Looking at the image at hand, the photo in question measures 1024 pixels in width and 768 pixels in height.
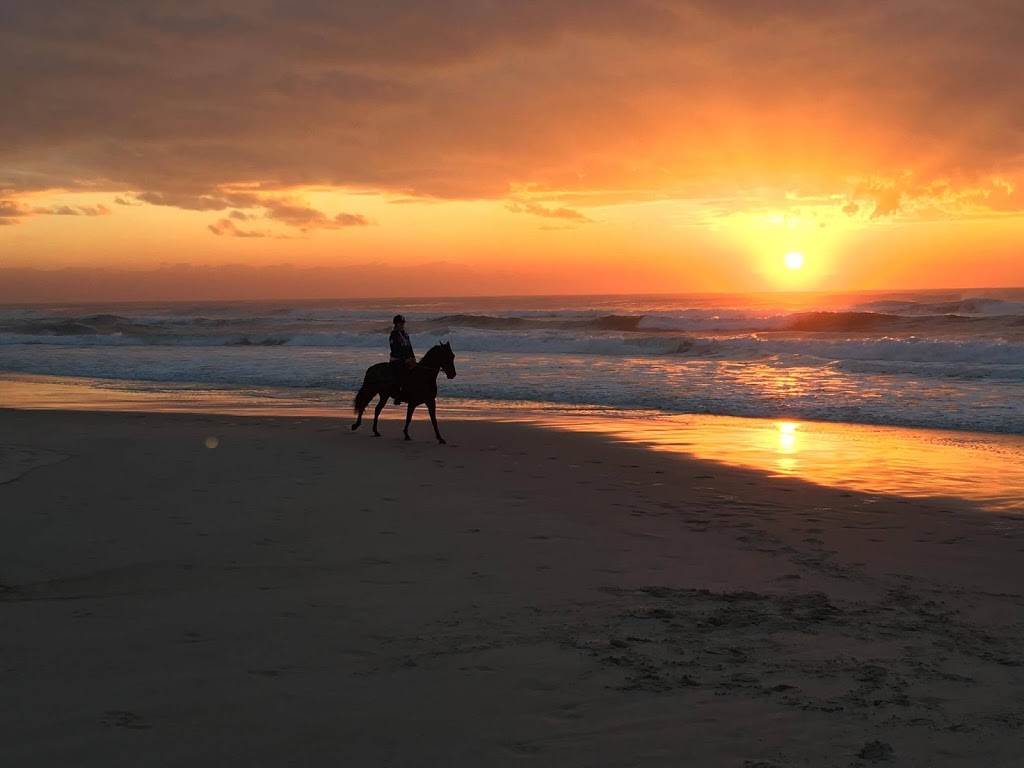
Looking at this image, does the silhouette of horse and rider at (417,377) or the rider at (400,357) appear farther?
the rider at (400,357)

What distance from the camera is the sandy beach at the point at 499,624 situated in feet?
11.8

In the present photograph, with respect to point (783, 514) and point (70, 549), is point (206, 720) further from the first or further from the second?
point (783, 514)

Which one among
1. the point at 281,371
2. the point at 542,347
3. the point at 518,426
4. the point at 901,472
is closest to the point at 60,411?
the point at 518,426

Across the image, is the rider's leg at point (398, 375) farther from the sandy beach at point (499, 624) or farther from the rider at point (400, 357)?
the sandy beach at point (499, 624)

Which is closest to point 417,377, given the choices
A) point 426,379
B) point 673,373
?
point 426,379

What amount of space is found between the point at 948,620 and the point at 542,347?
3436 cm

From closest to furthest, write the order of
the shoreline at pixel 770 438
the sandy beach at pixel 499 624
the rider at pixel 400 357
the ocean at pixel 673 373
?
the sandy beach at pixel 499 624, the shoreline at pixel 770 438, the rider at pixel 400 357, the ocean at pixel 673 373

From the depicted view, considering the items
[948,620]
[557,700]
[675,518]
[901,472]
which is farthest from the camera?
[901,472]

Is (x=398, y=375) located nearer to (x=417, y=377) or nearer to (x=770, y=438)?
(x=417, y=377)

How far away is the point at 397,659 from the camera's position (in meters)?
4.39

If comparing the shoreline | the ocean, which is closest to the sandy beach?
the shoreline

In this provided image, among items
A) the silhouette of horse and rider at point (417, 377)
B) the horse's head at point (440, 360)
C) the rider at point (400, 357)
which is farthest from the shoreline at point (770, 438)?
the horse's head at point (440, 360)

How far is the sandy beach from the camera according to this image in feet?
11.8

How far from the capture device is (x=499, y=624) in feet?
16.3
